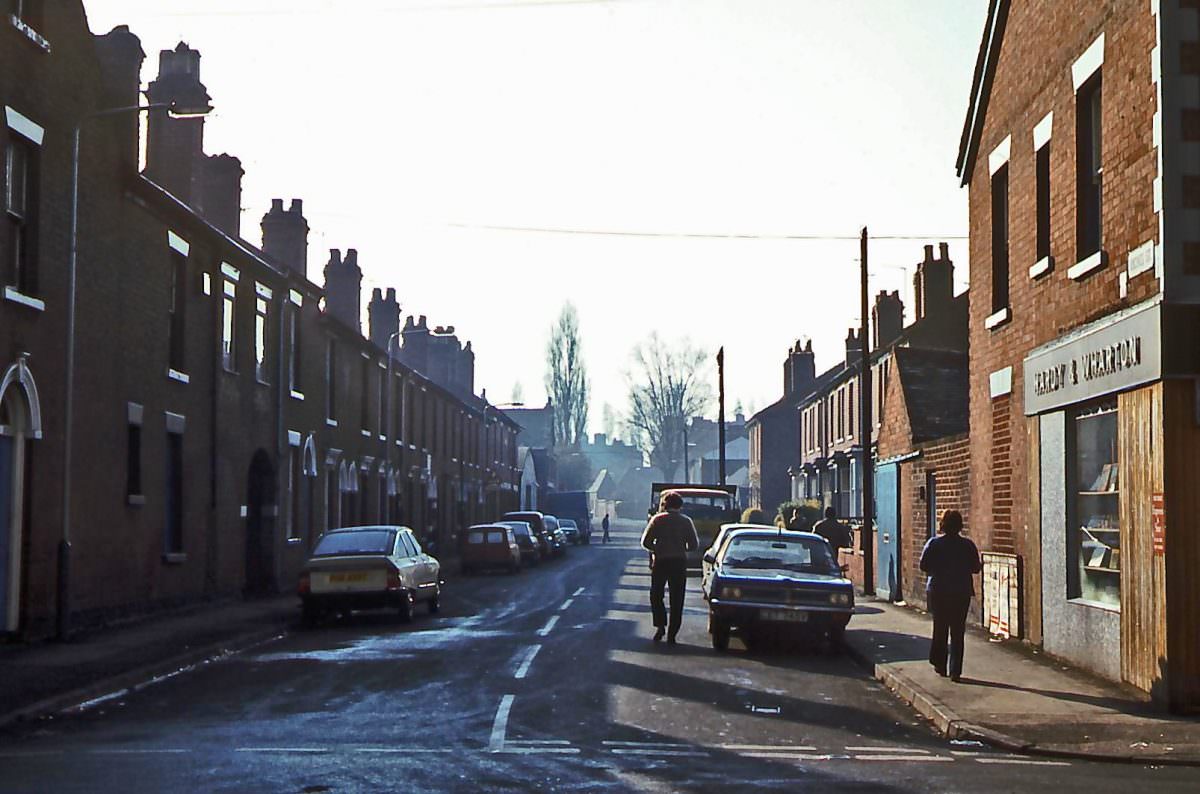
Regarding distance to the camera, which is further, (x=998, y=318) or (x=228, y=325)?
(x=228, y=325)

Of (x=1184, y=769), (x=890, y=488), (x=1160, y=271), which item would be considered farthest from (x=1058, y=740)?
(x=890, y=488)

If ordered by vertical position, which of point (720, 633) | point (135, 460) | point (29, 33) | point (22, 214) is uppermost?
point (29, 33)

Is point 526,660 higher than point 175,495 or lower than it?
lower

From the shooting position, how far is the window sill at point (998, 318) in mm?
19188

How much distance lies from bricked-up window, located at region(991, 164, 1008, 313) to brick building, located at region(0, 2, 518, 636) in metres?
12.7

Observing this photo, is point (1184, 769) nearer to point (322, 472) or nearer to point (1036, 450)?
point (1036, 450)

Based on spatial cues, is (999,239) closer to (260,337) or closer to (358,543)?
(358,543)

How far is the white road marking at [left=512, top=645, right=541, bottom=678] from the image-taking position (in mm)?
15383

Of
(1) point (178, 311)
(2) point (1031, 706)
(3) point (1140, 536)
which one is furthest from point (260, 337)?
(3) point (1140, 536)

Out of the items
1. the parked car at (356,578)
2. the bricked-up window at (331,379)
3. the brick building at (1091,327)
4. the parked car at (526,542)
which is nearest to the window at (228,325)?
the parked car at (356,578)

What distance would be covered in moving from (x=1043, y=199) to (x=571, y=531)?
199 ft

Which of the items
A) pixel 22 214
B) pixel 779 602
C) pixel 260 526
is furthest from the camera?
pixel 260 526

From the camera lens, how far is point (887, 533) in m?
29.3

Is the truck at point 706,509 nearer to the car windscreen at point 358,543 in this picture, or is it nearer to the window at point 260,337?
the window at point 260,337
